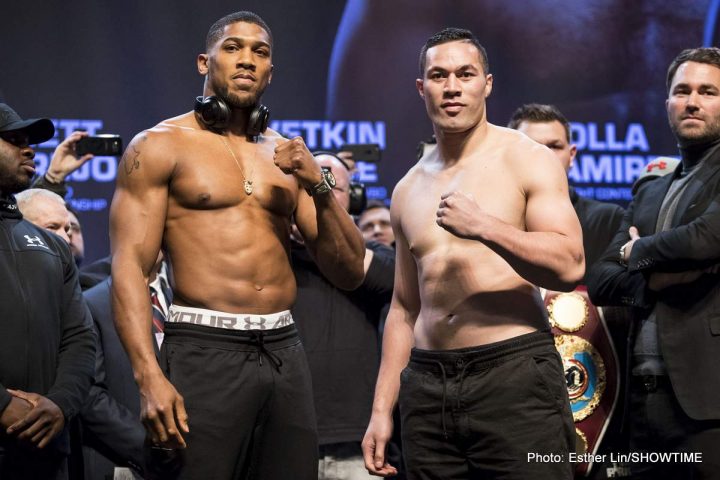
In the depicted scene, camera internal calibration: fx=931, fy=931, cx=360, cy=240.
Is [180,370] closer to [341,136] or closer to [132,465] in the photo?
[132,465]

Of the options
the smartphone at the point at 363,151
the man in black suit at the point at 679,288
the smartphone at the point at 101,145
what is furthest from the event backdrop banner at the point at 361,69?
the man in black suit at the point at 679,288

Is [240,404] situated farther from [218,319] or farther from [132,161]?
[132,161]

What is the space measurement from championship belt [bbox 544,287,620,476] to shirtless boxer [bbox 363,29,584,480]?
1008mm

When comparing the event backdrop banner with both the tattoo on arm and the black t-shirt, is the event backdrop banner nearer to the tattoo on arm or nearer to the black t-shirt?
the black t-shirt

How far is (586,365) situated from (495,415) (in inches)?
49.5

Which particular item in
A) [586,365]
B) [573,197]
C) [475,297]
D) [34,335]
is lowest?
[586,365]

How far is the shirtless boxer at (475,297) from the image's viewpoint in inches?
94.3

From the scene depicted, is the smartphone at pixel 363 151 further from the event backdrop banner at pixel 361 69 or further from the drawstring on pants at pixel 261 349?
the drawstring on pants at pixel 261 349

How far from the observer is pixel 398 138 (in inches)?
215

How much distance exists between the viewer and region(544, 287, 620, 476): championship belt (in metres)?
3.55

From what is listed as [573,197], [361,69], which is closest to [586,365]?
[573,197]

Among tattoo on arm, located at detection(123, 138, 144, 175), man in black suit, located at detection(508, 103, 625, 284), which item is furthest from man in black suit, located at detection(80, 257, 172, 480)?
man in black suit, located at detection(508, 103, 625, 284)

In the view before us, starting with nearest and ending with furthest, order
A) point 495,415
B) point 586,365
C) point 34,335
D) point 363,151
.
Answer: point 495,415, point 34,335, point 586,365, point 363,151

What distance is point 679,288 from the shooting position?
3.14 metres
